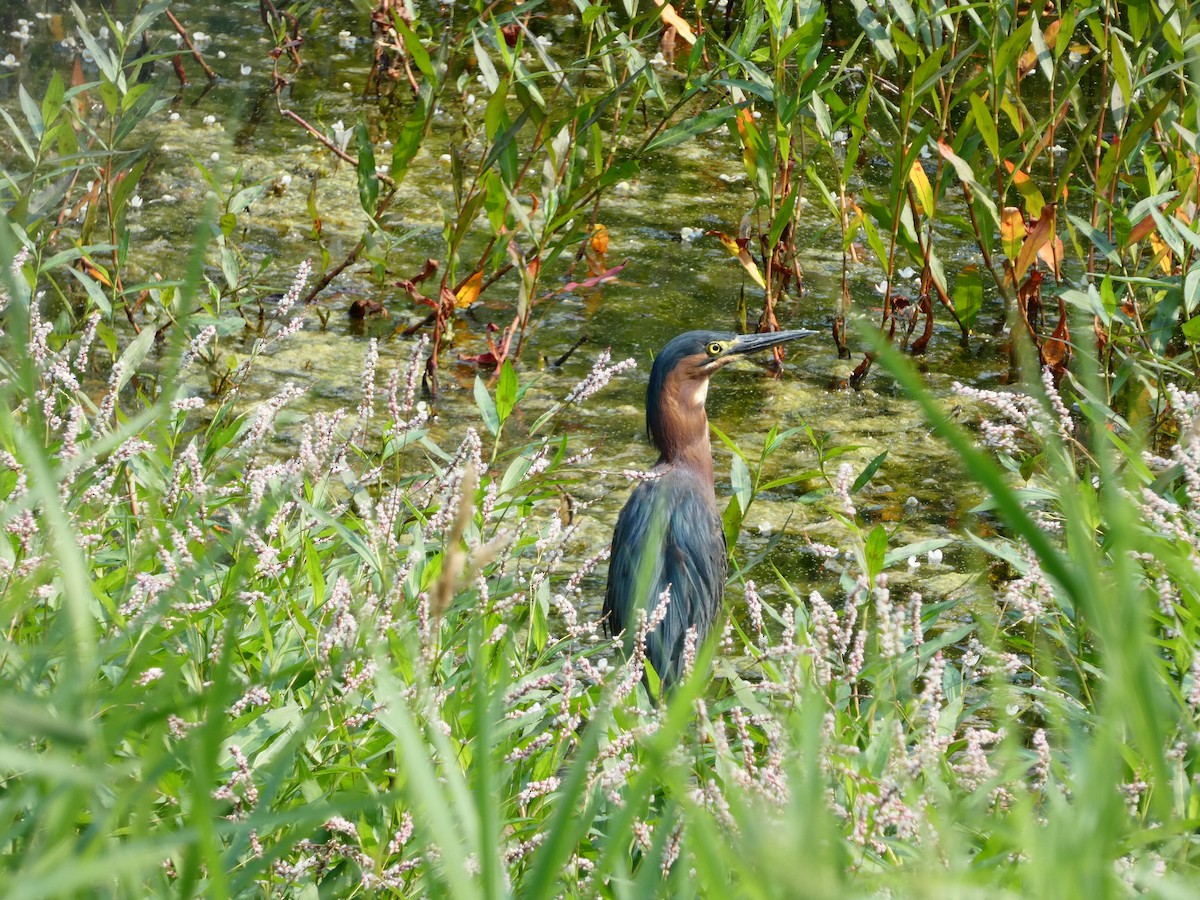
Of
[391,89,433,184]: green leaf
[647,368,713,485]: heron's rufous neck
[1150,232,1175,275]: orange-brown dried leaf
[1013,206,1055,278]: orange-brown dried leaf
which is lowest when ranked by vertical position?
[647,368,713,485]: heron's rufous neck

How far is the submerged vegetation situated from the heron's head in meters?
0.37

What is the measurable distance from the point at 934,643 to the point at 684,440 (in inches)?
67.0

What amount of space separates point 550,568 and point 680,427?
1.53 m

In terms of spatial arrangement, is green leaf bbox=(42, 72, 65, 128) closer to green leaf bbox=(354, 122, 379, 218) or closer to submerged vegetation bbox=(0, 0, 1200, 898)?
submerged vegetation bbox=(0, 0, 1200, 898)

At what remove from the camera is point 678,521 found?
3.55m

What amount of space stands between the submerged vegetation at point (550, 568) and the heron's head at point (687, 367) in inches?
14.7

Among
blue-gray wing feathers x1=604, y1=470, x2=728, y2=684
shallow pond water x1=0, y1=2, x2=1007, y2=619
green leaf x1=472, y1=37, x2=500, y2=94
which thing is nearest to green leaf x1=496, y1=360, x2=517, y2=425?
blue-gray wing feathers x1=604, y1=470, x2=728, y2=684

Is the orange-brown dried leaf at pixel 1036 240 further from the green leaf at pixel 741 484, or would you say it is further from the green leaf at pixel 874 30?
the green leaf at pixel 741 484

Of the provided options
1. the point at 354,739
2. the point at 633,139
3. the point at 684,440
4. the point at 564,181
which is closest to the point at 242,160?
the point at 633,139

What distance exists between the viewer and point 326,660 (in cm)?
191

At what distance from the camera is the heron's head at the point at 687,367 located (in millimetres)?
3881

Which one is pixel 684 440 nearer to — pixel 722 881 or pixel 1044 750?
pixel 1044 750

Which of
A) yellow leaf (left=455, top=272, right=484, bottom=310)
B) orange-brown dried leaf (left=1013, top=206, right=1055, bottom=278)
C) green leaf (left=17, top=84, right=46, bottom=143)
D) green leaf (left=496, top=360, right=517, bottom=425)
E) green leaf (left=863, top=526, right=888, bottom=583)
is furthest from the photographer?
yellow leaf (left=455, top=272, right=484, bottom=310)

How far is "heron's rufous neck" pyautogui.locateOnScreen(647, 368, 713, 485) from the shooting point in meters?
3.85
